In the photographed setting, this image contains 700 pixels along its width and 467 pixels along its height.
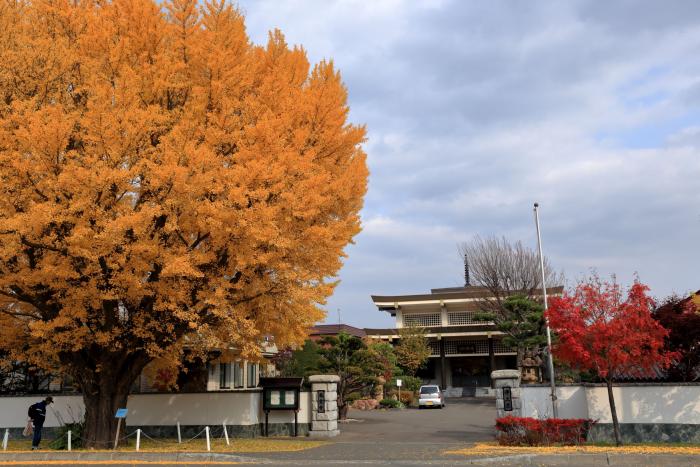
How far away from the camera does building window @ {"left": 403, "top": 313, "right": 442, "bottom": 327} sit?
53.9 m

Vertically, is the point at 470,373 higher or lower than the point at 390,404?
higher

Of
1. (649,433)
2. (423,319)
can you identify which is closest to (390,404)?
(423,319)

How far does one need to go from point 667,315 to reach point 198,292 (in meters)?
14.0

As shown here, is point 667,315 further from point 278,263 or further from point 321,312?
point 278,263

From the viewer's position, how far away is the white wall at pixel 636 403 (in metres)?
16.8

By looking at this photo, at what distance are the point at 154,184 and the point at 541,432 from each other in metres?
12.3

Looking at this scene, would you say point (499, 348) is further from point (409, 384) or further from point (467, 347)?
point (409, 384)

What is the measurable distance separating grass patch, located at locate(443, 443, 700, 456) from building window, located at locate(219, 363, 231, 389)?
16758mm

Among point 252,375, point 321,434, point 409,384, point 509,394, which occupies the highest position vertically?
point 252,375

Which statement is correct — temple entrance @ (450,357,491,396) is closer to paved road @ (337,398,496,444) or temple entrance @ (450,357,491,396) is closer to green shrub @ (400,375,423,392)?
green shrub @ (400,375,423,392)

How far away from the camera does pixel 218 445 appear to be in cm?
1769

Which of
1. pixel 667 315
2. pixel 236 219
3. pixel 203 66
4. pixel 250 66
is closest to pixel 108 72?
pixel 203 66

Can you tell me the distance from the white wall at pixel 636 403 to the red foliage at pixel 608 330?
0.86 m

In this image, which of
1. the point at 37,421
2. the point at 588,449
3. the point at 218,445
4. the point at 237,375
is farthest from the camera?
the point at 237,375
